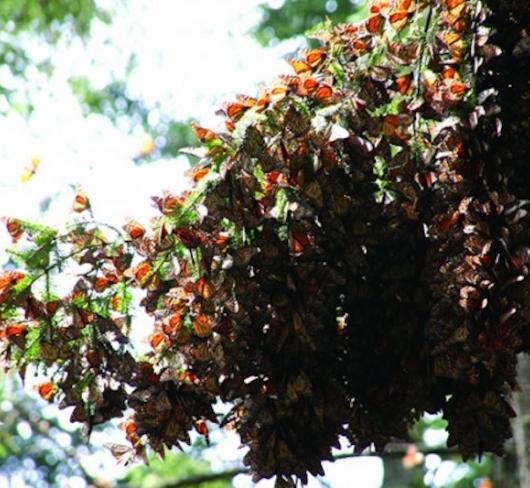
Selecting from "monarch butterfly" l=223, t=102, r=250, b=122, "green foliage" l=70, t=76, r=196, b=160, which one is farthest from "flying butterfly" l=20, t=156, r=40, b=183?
"green foliage" l=70, t=76, r=196, b=160

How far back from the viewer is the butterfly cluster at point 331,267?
183cm

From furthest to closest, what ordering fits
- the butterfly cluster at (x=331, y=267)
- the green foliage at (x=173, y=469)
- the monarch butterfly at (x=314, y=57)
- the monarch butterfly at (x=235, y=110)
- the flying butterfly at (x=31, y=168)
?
the green foliage at (x=173, y=469) < the flying butterfly at (x=31, y=168) < the monarch butterfly at (x=314, y=57) < the monarch butterfly at (x=235, y=110) < the butterfly cluster at (x=331, y=267)

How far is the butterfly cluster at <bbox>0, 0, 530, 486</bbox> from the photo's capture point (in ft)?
6.02

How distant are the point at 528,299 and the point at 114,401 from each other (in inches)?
29.4

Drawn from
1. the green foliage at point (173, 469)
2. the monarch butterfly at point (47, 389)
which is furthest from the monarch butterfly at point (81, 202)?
the green foliage at point (173, 469)

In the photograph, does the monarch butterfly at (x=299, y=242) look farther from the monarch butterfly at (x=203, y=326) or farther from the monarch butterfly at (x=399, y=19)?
the monarch butterfly at (x=399, y=19)

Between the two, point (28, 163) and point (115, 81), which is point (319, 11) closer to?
point (115, 81)

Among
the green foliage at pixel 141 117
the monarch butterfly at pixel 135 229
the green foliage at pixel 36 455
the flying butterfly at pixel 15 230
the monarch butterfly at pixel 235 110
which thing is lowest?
the monarch butterfly at pixel 135 229

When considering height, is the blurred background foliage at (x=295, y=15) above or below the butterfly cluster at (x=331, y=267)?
above

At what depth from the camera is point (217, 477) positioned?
4512 mm

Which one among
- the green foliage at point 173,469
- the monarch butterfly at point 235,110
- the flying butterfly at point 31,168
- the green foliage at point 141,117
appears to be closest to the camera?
the monarch butterfly at point 235,110

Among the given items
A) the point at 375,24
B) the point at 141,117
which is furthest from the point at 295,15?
the point at 375,24

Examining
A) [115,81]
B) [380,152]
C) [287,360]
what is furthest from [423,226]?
[115,81]

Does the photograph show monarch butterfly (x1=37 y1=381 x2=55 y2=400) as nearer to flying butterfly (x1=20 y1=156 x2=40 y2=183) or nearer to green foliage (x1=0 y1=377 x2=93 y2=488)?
flying butterfly (x1=20 y1=156 x2=40 y2=183)
